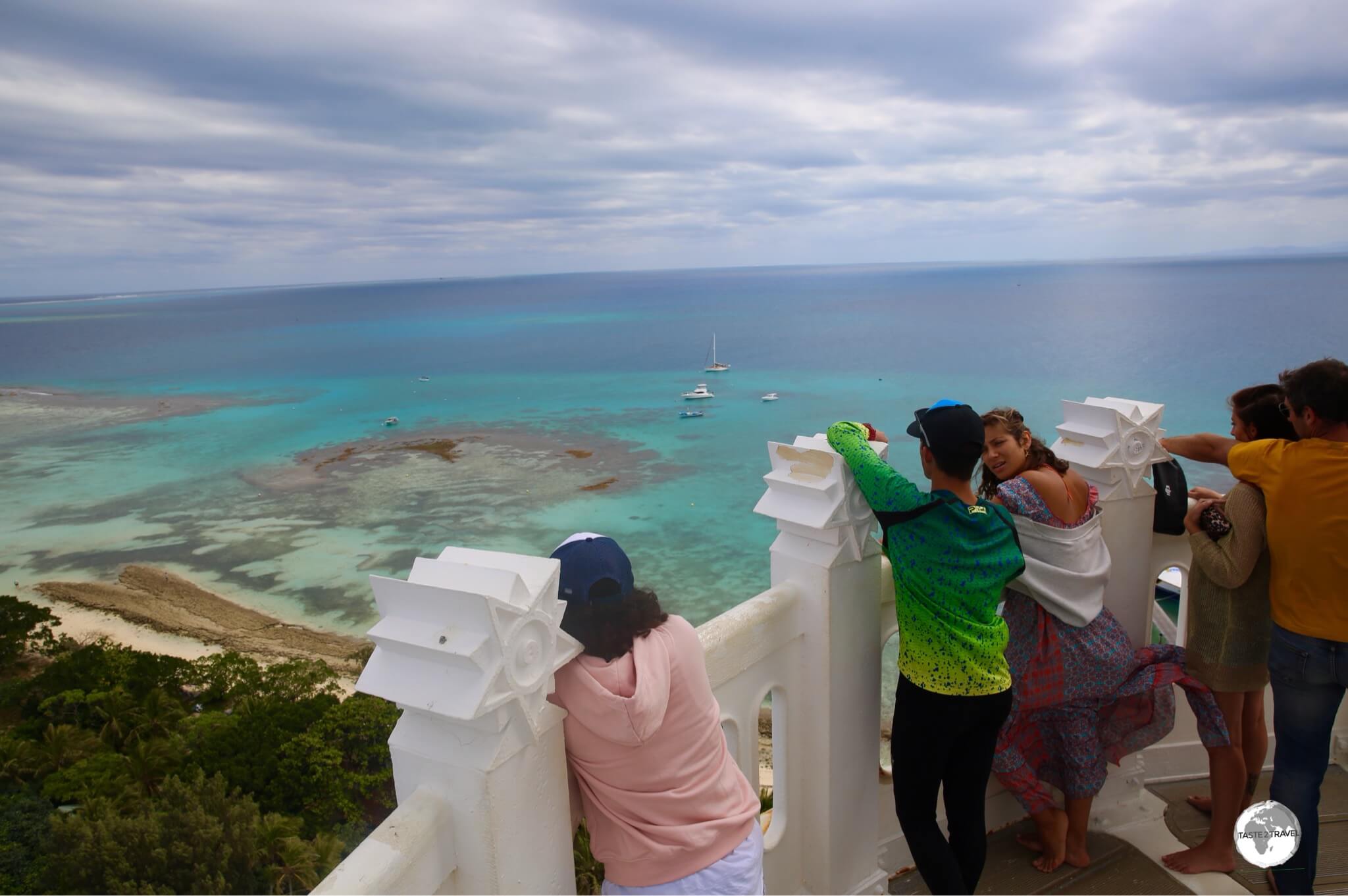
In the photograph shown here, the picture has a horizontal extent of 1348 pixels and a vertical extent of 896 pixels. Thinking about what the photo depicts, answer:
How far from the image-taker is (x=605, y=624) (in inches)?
86.8

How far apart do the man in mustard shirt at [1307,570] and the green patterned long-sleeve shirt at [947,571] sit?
1.05m

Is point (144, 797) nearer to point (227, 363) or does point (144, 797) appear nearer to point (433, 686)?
point (433, 686)

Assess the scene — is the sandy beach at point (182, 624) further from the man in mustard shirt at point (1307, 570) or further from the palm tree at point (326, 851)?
the man in mustard shirt at point (1307, 570)

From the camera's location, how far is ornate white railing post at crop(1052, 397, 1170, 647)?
3.98 metres

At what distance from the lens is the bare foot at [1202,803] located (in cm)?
415

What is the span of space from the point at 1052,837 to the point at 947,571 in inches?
71.1

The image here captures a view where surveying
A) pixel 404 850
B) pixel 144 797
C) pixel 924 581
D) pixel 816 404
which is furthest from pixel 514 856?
pixel 816 404

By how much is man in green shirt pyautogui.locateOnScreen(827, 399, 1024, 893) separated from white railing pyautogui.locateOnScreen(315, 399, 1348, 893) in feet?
1.03

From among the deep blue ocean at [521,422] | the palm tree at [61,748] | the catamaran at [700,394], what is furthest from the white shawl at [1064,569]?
the catamaran at [700,394]

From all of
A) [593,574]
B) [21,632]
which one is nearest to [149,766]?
[21,632]

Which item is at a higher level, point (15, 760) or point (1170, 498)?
point (1170, 498)

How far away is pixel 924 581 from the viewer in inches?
114

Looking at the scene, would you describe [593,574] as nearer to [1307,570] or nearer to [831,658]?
[831,658]

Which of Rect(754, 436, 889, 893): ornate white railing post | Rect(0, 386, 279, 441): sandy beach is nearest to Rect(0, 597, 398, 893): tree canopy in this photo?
Rect(754, 436, 889, 893): ornate white railing post
